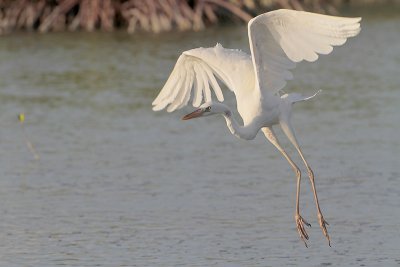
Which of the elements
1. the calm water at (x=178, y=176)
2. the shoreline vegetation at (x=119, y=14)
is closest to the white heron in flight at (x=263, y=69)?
the calm water at (x=178, y=176)

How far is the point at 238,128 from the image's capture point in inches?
382

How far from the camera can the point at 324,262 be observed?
932 cm

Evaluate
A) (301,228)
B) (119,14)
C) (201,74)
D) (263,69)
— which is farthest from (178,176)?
(119,14)

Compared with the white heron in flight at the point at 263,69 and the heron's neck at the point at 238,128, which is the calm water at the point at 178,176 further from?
the heron's neck at the point at 238,128

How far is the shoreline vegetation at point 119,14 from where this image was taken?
25094 millimetres

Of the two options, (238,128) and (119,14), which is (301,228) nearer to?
(238,128)

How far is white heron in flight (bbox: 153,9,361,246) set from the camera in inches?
370

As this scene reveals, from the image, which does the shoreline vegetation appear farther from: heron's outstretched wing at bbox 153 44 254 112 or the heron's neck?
the heron's neck

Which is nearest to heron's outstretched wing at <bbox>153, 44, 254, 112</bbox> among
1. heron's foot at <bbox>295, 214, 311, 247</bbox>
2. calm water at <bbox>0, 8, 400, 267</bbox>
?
calm water at <bbox>0, 8, 400, 267</bbox>

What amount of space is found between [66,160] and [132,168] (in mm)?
885

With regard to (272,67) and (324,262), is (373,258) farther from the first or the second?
(272,67)

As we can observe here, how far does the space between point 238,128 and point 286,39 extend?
2.73ft

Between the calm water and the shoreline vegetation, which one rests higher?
the calm water

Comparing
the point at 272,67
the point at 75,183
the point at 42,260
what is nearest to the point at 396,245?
the point at 272,67
